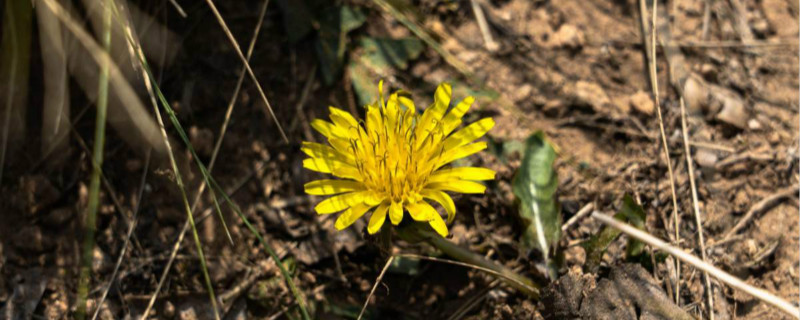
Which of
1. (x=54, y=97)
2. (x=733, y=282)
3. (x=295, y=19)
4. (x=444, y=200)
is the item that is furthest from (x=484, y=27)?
(x=54, y=97)

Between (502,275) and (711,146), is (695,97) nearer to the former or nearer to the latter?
(711,146)

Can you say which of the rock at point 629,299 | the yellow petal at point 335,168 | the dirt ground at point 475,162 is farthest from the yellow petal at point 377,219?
the rock at point 629,299

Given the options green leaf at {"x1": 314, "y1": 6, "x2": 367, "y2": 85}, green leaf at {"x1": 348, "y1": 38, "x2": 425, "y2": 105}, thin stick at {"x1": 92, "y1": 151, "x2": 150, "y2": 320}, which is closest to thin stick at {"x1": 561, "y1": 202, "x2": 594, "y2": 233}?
green leaf at {"x1": 348, "y1": 38, "x2": 425, "y2": 105}

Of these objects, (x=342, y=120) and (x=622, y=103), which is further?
(x=622, y=103)

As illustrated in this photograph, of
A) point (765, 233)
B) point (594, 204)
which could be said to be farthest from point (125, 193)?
point (765, 233)

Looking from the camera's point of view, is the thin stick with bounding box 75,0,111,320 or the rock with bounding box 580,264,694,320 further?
the thin stick with bounding box 75,0,111,320

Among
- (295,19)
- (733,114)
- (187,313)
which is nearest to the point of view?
(187,313)

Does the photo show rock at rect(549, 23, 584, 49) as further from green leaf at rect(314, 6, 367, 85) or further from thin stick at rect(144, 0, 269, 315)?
thin stick at rect(144, 0, 269, 315)
